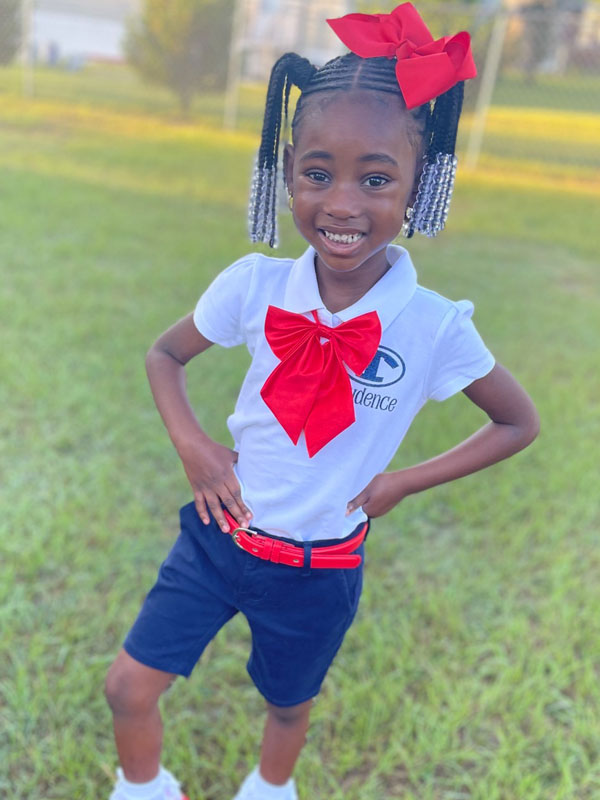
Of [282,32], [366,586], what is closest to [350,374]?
[366,586]

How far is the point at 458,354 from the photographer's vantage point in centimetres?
129

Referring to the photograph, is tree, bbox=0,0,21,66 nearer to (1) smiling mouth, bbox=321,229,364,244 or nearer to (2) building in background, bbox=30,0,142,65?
(2) building in background, bbox=30,0,142,65

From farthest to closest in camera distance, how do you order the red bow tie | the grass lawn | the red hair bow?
the grass lawn, the red bow tie, the red hair bow

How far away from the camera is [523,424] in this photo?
4.41 feet

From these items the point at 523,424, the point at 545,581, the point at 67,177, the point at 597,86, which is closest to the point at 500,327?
the point at 545,581

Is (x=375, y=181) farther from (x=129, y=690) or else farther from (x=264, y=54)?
(x=264, y=54)

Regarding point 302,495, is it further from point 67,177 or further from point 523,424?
point 67,177

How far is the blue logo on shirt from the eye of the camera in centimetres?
128

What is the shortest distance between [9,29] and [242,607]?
12559mm

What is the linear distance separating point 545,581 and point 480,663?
0.51 metres

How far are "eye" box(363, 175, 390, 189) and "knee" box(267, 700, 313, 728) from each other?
1049mm

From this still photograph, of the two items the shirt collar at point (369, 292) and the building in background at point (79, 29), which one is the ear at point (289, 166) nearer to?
the shirt collar at point (369, 292)

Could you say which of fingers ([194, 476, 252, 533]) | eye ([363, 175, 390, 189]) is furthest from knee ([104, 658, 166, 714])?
eye ([363, 175, 390, 189])

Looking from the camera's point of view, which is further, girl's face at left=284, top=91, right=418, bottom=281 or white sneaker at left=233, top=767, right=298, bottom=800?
white sneaker at left=233, top=767, right=298, bottom=800
